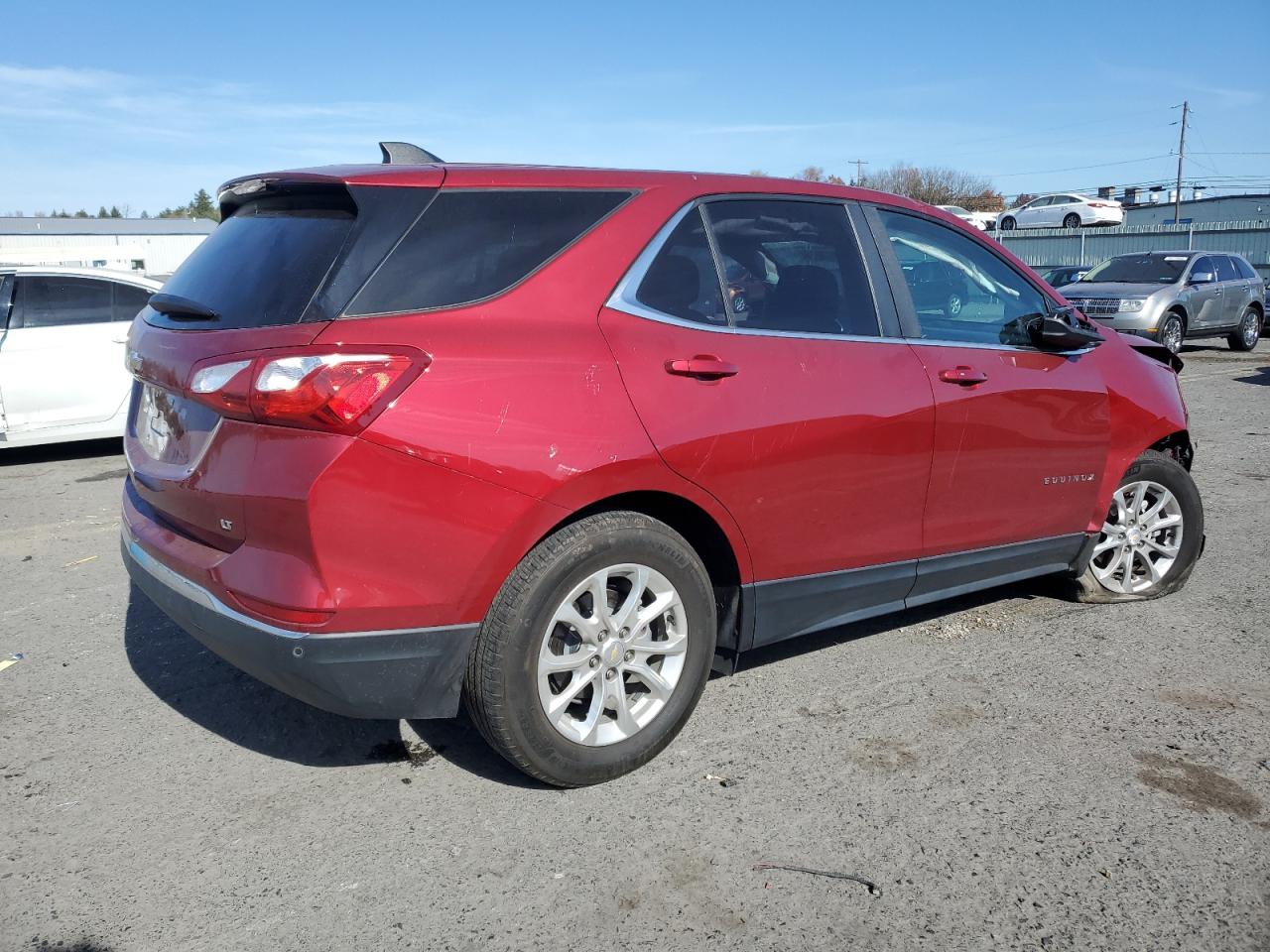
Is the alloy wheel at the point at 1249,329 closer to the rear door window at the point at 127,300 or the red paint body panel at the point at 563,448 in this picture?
the red paint body panel at the point at 563,448

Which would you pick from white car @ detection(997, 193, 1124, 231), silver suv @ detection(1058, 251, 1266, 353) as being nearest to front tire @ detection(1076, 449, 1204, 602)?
silver suv @ detection(1058, 251, 1266, 353)

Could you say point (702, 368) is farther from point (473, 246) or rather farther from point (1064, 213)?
point (1064, 213)

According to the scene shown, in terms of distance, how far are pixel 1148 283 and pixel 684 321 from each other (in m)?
16.4

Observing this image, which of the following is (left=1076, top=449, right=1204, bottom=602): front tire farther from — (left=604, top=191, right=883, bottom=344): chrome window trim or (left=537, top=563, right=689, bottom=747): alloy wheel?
(left=537, top=563, right=689, bottom=747): alloy wheel

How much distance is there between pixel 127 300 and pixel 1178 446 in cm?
803

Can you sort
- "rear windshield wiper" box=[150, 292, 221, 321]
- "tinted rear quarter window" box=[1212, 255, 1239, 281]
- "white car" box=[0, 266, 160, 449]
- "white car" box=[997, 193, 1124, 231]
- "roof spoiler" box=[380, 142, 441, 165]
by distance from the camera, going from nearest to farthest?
"rear windshield wiper" box=[150, 292, 221, 321], "roof spoiler" box=[380, 142, 441, 165], "white car" box=[0, 266, 160, 449], "tinted rear quarter window" box=[1212, 255, 1239, 281], "white car" box=[997, 193, 1124, 231]

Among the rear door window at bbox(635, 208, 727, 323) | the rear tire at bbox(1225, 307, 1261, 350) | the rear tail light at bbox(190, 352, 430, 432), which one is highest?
the rear door window at bbox(635, 208, 727, 323)

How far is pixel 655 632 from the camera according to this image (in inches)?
131

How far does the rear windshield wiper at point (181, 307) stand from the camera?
3088 millimetres

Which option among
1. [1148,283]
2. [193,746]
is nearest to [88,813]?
[193,746]

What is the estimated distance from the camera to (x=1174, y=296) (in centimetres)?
1689

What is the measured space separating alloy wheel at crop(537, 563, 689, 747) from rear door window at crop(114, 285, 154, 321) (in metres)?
7.18

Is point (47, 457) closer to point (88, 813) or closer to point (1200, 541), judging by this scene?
point (88, 813)

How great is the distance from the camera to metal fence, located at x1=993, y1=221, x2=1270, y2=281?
28.9m
